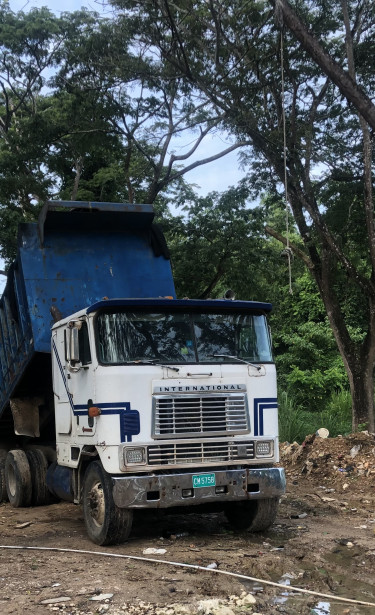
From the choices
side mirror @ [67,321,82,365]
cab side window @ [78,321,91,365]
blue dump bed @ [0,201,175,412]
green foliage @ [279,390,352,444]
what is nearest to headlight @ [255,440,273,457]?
cab side window @ [78,321,91,365]

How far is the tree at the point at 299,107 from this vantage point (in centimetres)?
1221

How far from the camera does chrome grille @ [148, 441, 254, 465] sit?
646 centimetres

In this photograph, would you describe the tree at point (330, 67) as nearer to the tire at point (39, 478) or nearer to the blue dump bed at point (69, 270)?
the blue dump bed at point (69, 270)

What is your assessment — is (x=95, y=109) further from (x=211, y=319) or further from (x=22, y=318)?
(x=211, y=319)

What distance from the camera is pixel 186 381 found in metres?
6.61

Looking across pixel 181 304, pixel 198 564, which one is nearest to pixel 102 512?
pixel 198 564

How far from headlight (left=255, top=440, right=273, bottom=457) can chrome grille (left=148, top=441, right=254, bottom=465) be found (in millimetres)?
69

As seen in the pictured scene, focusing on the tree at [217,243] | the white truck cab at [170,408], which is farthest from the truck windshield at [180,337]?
the tree at [217,243]

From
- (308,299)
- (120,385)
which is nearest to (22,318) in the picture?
(120,385)

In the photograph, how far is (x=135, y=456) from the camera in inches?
251

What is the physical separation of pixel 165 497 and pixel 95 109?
35.5 feet

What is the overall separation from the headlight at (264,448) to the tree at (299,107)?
6221 millimetres

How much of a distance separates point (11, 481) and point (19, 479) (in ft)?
1.81

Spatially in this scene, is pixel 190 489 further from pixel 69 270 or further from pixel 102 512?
pixel 69 270
